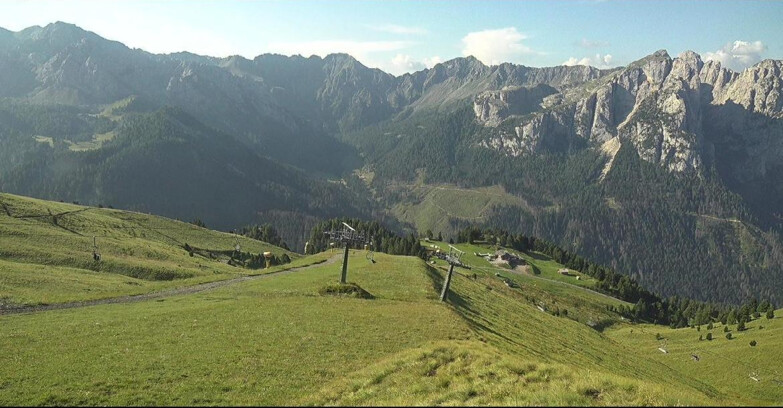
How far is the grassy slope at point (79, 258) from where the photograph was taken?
58500 millimetres

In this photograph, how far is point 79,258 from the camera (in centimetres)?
7788

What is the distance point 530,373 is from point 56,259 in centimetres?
8160

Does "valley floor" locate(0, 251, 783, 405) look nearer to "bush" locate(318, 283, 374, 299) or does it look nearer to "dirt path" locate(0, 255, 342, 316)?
"bush" locate(318, 283, 374, 299)

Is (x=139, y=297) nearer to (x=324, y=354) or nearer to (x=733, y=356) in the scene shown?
(x=324, y=354)

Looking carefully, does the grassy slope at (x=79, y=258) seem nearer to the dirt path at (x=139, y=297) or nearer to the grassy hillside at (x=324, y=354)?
the grassy hillside at (x=324, y=354)

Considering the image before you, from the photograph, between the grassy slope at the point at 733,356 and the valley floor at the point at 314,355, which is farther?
the grassy slope at the point at 733,356

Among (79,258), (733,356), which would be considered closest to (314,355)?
(79,258)

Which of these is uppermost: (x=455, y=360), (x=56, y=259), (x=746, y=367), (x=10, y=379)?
(x=455, y=360)

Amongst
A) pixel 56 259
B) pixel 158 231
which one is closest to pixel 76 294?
pixel 56 259

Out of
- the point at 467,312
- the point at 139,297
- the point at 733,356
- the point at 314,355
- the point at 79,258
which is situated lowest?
the point at 733,356

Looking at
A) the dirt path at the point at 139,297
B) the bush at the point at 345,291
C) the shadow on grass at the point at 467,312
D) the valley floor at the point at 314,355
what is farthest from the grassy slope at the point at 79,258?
the shadow on grass at the point at 467,312

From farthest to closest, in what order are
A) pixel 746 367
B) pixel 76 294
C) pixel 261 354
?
1. pixel 746 367
2. pixel 76 294
3. pixel 261 354

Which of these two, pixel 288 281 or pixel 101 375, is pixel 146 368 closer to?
pixel 101 375

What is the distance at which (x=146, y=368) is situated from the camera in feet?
94.5
